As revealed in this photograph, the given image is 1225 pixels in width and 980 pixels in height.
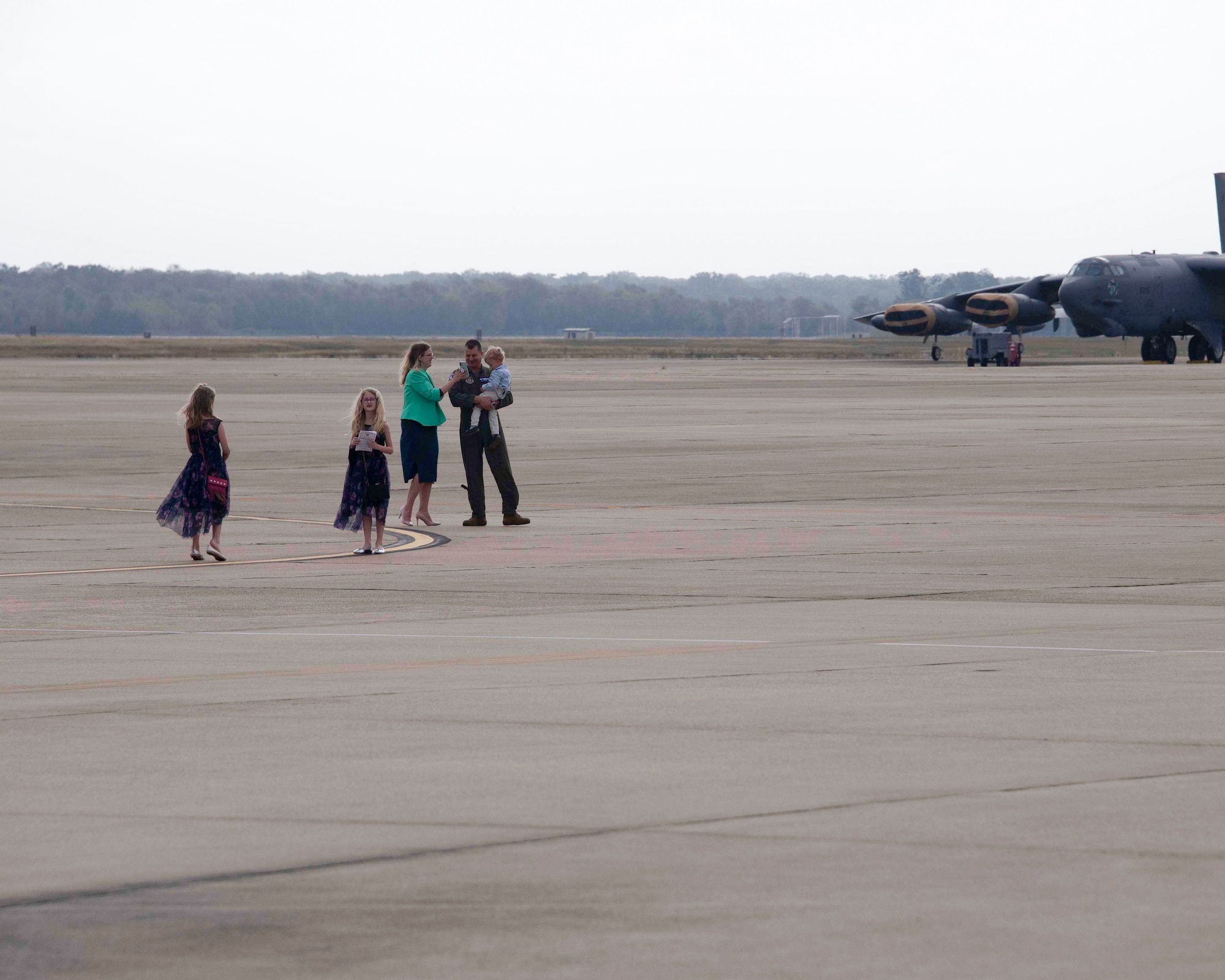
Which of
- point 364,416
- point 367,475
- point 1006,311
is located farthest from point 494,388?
point 1006,311

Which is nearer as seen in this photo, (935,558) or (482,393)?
(935,558)

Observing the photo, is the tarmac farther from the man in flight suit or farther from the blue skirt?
the blue skirt

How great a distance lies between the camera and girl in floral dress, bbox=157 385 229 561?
16.4m

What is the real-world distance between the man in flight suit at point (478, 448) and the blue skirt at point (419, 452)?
333 millimetres

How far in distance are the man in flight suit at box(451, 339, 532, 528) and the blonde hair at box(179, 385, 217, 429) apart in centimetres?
388

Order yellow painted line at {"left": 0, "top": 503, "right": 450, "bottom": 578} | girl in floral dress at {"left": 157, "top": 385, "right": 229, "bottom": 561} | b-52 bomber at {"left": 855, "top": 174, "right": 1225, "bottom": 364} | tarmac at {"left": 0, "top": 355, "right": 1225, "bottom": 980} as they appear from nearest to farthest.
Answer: tarmac at {"left": 0, "top": 355, "right": 1225, "bottom": 980}
yellow painted line at {"left": 0, "top": 503, "right": 450, "bottom": 578}
girl in floral dress at {"left": 157, "top": 385, "right": 229, "bottom": 561}
b-52 bomber at {"left": 855, "top": 174, "right": 1225, "bottom": 364}

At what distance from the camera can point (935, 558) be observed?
16.5 m

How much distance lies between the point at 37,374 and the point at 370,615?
213ft

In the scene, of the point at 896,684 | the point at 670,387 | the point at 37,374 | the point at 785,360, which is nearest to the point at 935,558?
the point at 896,684

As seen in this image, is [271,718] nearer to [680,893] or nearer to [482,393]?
[680,893]

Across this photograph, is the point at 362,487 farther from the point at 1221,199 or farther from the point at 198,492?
the point at 1221,199

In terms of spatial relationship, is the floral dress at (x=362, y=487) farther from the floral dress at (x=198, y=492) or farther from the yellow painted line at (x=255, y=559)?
the floral dress at (x=198, y=492)

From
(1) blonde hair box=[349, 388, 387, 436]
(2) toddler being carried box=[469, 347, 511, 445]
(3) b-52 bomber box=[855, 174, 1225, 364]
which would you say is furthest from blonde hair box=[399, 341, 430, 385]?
(3) b-52 bomber box=[855, 174, 1225, 364]

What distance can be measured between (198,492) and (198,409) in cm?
72
